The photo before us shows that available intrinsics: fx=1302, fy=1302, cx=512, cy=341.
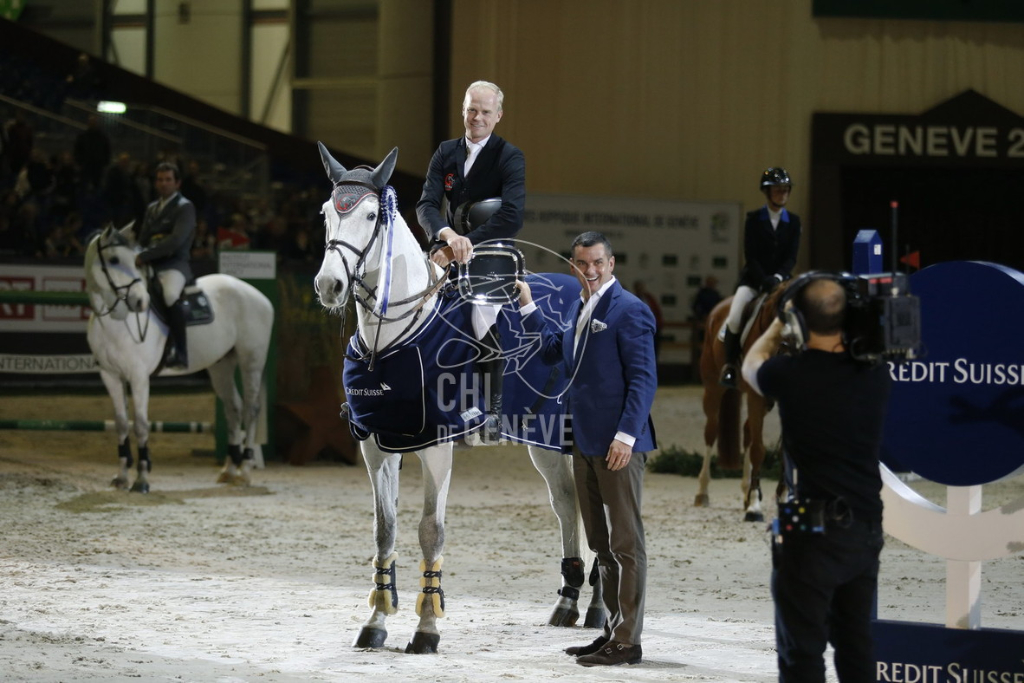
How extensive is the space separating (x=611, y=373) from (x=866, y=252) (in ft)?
4.46

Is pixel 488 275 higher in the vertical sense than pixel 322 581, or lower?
higher

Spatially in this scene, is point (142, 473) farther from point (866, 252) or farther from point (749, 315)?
point (866, 252)

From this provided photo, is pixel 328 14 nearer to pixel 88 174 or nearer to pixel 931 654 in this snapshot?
pixel 88 174

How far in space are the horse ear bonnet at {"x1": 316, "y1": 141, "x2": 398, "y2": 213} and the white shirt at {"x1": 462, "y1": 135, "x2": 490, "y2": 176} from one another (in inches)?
22.3

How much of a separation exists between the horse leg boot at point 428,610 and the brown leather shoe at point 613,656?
72 centimetres

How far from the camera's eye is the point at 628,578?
5.68 metres

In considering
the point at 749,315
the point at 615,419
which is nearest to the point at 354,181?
the point at 615,419

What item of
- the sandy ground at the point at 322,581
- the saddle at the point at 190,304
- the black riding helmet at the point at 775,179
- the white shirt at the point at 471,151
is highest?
the black riding helmet at the point at 775,179

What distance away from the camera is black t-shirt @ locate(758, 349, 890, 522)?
13.0ft

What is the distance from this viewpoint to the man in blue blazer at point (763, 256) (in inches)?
403

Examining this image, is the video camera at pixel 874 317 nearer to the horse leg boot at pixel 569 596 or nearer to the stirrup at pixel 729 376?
the horse leg boot at pixel 569 596

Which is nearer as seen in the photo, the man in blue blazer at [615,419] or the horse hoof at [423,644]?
the man in blue blazer at [615,419]

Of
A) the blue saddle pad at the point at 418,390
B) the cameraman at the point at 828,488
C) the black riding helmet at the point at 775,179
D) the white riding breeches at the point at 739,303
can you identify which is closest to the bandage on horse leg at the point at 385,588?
the blue saddle pad at the point at 418,390

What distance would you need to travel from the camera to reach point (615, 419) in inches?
226
